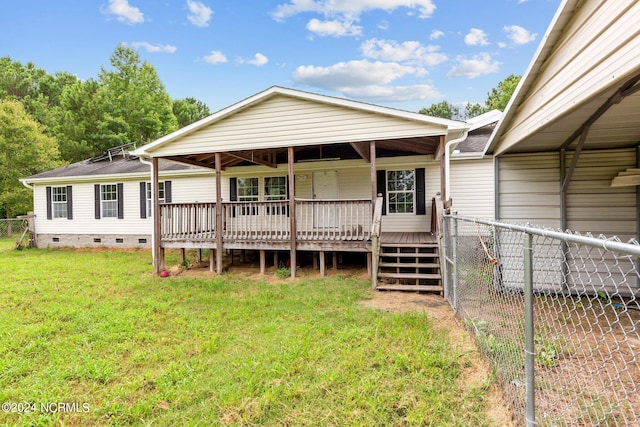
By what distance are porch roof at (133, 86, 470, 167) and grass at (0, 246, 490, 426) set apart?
132 inches

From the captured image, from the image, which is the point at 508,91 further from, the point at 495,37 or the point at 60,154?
the point at 60,154

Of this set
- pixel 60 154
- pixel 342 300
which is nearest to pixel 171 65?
pixel 60 154

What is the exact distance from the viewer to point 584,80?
281 cm

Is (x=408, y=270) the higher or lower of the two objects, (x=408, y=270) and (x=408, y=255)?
the lower

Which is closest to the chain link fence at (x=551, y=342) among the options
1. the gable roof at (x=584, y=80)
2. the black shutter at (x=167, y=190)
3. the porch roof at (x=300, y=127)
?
the gable roof at (x=584, y=80)

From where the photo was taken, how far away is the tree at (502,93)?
25.4 m

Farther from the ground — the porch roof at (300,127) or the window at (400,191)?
the porch roof at (300,127)

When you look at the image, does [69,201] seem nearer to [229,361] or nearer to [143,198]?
[143,198]

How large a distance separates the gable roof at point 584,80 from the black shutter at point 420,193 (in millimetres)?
3885

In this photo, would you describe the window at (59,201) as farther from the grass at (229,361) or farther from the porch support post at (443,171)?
the porch support post at (443,171)

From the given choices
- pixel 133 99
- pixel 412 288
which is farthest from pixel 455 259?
pixel 133 99

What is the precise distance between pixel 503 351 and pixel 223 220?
6.85 meters

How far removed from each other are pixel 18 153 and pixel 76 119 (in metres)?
5.19

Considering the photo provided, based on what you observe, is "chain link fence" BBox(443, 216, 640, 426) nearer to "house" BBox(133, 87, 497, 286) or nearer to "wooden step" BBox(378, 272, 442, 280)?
"wooden step" BBox(378, 272, 442, 280)
